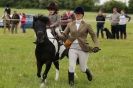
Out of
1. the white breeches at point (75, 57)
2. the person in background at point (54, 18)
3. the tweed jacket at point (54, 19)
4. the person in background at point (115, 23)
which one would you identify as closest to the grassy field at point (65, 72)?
the white breeches at point (75, 57)

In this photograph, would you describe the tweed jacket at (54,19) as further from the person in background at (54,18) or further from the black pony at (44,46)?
the black pony at (44,46)

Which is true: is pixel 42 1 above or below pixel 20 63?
below

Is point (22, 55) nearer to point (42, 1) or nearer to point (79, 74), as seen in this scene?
point (79, 74)

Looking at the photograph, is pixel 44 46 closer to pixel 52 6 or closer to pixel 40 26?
pixel 40 26

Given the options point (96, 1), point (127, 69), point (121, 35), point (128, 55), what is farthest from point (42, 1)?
point (127, 69)

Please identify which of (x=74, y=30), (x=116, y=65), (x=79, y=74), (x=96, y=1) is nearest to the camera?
(x=74, y=30)

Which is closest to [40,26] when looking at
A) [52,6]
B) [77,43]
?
[77,43]

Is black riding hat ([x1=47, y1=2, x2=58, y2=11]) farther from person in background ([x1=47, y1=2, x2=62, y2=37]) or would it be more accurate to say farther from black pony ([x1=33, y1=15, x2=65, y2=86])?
black pony ([x1=33, y1=15, x2=65, y2=86])

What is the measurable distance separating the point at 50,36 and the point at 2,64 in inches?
163

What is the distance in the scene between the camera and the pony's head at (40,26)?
11.1 meters

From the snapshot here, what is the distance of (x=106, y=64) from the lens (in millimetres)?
16484

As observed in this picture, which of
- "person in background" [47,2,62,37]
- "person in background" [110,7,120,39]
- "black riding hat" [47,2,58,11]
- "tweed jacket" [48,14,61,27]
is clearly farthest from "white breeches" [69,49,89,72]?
"person in background" [110,7,120,39]

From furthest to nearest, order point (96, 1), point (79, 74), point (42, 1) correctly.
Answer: point (96, 1)
point (42, 1)
point (79, 74)

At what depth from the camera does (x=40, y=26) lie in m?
11.3
